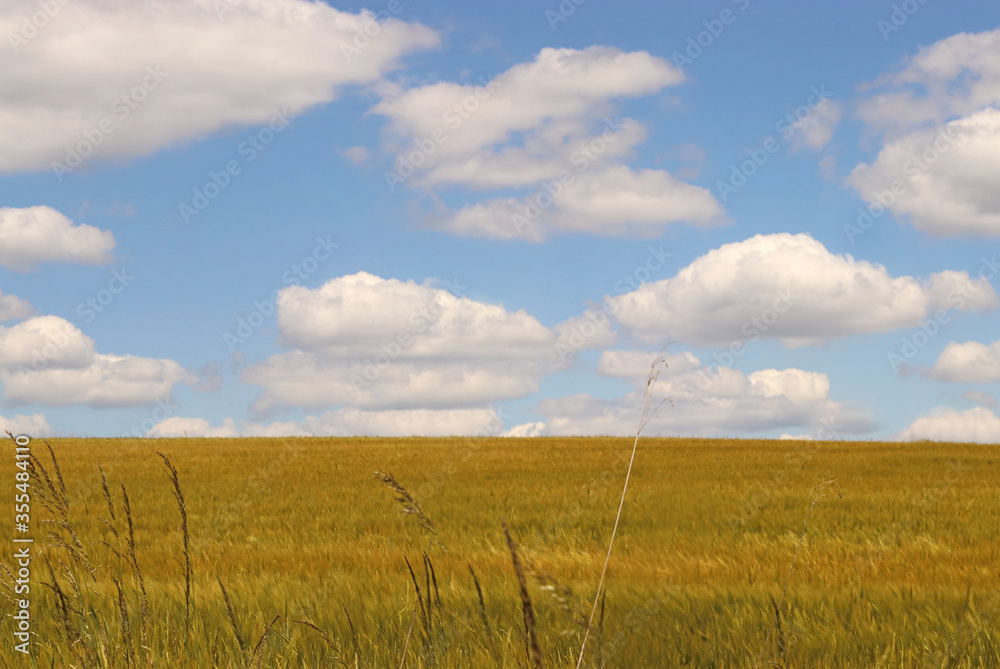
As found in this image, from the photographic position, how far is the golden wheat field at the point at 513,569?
12.6 ft

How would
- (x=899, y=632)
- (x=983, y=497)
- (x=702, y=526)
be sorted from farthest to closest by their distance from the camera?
1. (x=983, y=497)
2. (x=702, y=526)
3. (x=899, y=632)

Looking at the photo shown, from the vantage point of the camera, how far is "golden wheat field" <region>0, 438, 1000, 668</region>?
383 cm

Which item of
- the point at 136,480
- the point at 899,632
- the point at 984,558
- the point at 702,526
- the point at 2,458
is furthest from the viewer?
the point at 2,458

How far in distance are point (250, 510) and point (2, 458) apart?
1825 centimetres

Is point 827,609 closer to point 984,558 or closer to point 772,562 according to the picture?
point 772,562

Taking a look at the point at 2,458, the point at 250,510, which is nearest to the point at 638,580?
the point at 250,510

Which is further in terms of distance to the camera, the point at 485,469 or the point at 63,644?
the point at 485,469

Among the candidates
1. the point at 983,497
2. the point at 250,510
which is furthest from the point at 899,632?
the point at 983,497

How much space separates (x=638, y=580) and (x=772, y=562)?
219 centimetres

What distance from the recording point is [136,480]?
725 inches

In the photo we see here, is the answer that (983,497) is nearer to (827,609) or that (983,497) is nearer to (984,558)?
(984,558)

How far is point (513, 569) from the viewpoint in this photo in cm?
606

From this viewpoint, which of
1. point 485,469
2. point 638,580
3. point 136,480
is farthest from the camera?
point 485,469

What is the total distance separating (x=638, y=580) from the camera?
18.2ft
